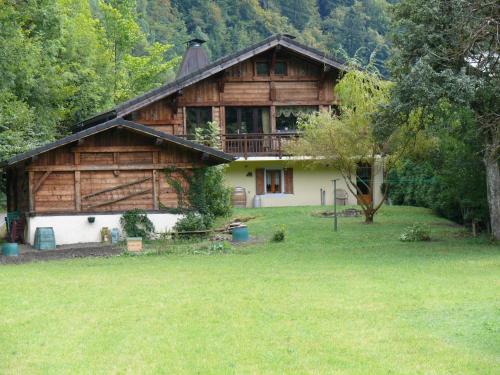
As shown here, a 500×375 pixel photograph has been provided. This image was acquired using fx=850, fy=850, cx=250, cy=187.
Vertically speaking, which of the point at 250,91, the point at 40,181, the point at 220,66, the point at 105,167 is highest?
the point at 220,66

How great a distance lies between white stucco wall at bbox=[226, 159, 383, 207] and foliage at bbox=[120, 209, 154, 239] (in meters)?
11.9

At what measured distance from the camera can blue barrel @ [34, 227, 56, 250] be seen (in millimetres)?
25734

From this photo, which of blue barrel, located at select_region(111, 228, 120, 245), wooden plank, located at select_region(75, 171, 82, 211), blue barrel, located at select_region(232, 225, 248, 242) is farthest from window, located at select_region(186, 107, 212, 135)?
blue barrel, located at select_region(232, 225, 248, 242)

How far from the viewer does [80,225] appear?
27.0 m

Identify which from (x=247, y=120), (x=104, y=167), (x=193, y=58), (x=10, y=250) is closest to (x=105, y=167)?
(x=104, y=167)

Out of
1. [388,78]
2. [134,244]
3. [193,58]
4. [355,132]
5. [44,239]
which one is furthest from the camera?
[193,58]

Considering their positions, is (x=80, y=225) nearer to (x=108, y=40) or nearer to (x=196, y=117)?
(x=196, y=117)

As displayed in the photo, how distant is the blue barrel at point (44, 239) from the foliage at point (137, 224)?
233 cm

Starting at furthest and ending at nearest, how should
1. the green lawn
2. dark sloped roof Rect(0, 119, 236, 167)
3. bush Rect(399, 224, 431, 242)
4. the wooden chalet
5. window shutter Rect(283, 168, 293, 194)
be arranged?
window shutter Rect(283, 168, 293, 194) < the wooden chalet < dark sloped roof Rect(0, 119, 236, 167) < bush Rect(399, 224, 431, 242) < the green lawn

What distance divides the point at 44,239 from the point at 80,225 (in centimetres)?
151

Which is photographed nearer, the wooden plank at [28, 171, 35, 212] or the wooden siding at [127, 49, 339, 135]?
the wooden plank at [28, 171, 35, 212]

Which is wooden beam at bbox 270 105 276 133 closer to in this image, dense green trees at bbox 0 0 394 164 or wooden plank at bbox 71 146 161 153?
dense green trees at bbox 0 0 394 164

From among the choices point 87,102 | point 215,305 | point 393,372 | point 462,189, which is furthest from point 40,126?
point 393,372

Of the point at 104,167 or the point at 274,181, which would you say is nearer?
the point at 104,167
